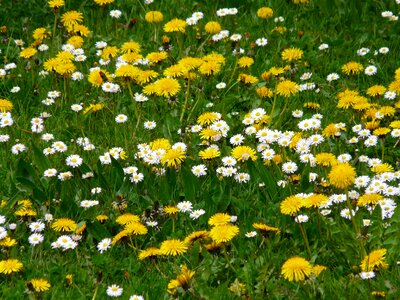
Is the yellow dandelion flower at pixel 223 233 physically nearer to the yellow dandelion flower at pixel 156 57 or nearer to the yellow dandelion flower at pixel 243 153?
the yellow dandelion flower at pixel 243 153

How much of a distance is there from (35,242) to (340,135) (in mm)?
1746

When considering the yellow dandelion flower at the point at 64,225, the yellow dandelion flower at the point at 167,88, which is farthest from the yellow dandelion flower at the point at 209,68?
the yellow dandelion flower at the point at 64,225

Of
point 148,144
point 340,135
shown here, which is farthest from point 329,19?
point 148,144

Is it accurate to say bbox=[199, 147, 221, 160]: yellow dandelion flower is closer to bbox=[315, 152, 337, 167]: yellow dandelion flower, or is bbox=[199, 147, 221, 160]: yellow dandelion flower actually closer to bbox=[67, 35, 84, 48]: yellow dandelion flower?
bbox=[315, 152, 337, 167]: yellow dandelion flower

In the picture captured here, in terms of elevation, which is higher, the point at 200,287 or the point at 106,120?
the point at 200,287

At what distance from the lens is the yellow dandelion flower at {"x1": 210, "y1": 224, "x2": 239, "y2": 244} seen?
3.65 m

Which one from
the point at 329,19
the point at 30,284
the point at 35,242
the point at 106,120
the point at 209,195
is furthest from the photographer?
the point at 329,19

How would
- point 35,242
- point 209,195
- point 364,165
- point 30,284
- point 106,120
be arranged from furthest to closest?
point 106,120
point 364,165
point 209,195
point 35,242
point 30,284

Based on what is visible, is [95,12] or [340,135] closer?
[340,135]

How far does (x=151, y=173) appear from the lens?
4.48m

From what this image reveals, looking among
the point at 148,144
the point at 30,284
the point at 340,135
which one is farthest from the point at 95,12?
the point at 30,284

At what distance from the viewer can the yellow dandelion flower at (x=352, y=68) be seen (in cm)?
536

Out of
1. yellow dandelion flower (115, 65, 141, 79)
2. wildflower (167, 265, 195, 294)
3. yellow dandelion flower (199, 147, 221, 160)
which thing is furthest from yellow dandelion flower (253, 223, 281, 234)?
yellow dandelion flower (115, 65, 141, 79)

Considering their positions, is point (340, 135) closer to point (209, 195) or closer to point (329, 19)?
point (209, 195)
